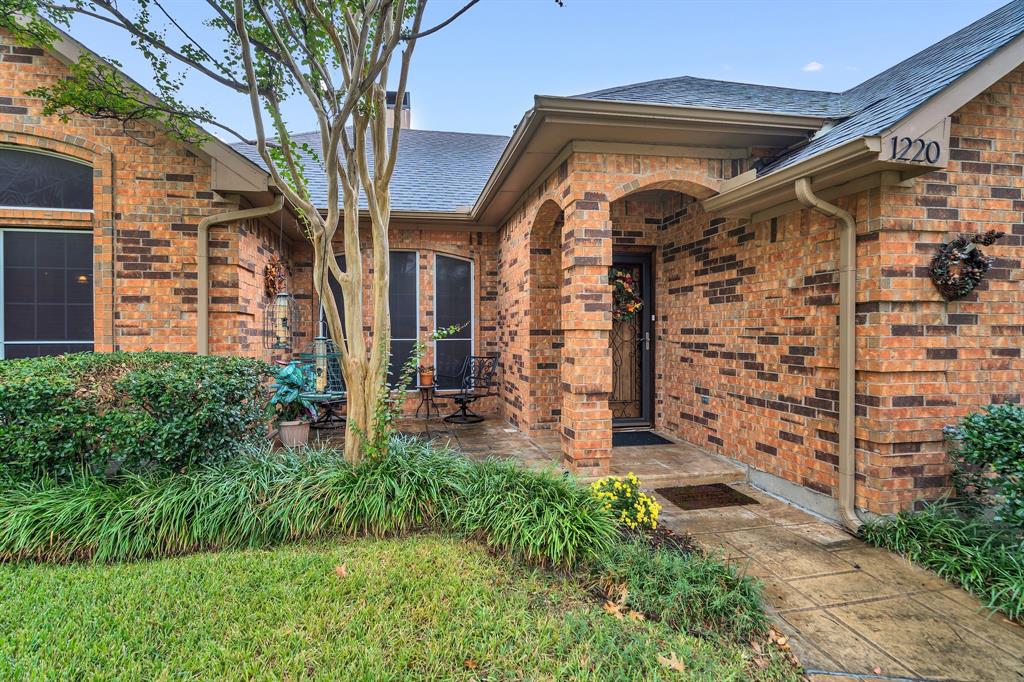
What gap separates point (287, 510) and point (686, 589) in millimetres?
2437

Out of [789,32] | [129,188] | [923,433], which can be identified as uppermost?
[789,32]

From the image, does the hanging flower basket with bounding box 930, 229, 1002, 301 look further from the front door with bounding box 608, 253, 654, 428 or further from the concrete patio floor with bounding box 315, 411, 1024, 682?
the front door with bounding box 608, 253, 654, 428

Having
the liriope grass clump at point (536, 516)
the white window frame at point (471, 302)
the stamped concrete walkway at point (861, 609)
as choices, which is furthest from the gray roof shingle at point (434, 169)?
the stamped concrete walkway at point (861, 609)

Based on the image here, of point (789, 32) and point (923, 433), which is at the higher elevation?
point (789, 32)

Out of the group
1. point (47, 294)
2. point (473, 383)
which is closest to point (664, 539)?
point (473, 383)

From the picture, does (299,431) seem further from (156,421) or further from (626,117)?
(626,117)

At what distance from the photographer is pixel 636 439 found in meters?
5.64

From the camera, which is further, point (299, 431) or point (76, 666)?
point (299, 431)

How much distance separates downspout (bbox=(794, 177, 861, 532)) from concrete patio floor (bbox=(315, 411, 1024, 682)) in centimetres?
29

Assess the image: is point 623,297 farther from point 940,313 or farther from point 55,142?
point 55,142

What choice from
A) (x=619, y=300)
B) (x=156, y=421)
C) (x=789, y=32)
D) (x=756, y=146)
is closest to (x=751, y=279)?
(x=756, y=146)

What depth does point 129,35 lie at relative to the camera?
3879 mm

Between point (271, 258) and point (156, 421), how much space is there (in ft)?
11.2

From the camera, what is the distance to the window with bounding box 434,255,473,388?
7.59m
